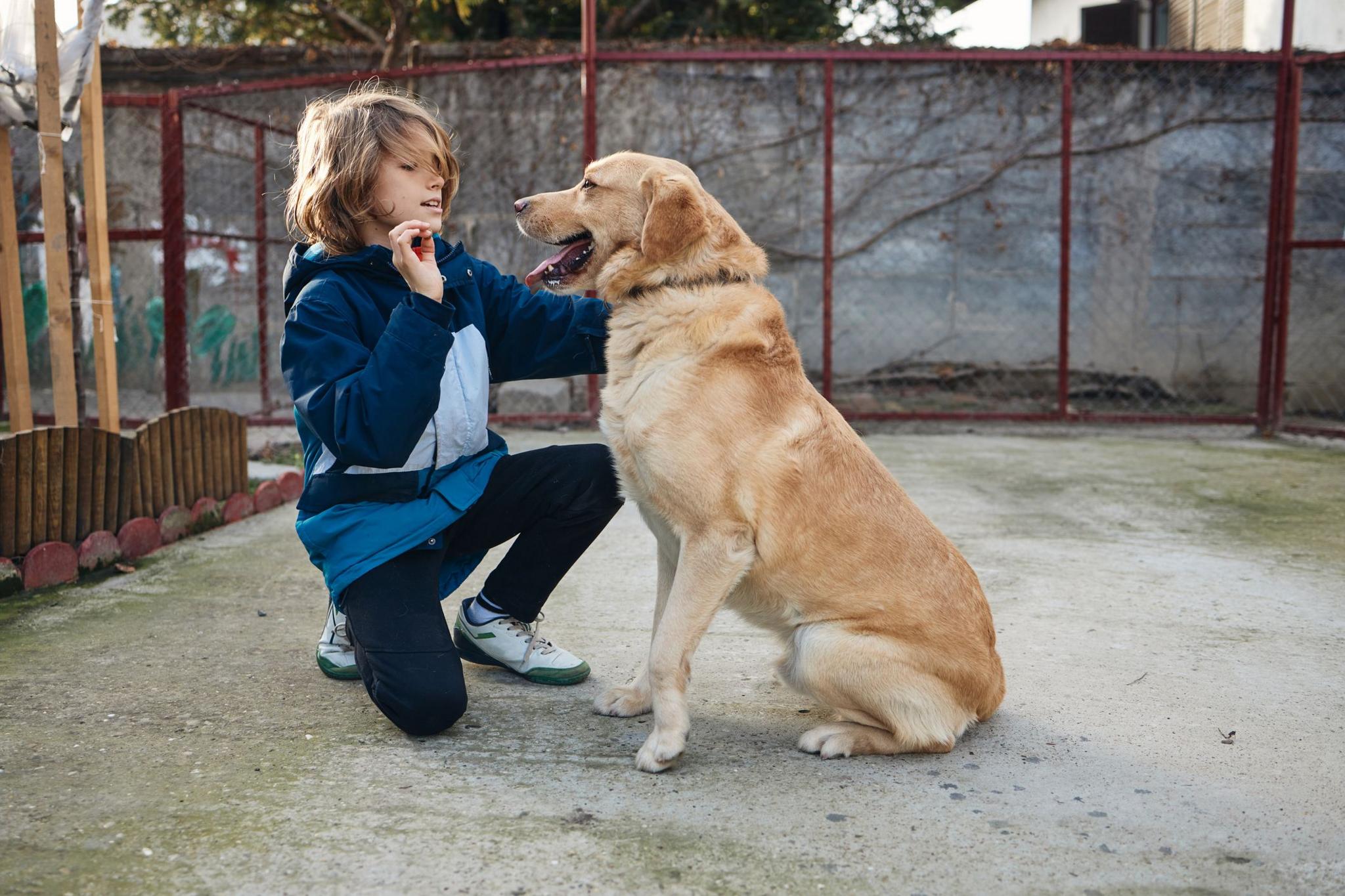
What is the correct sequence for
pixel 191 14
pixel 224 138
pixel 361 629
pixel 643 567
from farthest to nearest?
pixel 191 14
pixel 224 138
pixel 643 567
pixel 361 629

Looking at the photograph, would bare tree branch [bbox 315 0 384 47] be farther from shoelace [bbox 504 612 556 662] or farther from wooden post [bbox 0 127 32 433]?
shoelace [bbox 504 612 556 662]

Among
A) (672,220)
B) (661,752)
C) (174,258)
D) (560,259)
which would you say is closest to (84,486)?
(560,259)

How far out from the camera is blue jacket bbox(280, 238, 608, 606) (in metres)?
2.14

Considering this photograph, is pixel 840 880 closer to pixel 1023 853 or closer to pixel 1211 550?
pixel 1023 853

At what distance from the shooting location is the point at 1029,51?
7.30m

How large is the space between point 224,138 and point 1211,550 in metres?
8.41

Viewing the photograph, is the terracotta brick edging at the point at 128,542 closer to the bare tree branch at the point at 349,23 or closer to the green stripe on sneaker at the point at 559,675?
the green stripe on sneaker at the point at 559,675

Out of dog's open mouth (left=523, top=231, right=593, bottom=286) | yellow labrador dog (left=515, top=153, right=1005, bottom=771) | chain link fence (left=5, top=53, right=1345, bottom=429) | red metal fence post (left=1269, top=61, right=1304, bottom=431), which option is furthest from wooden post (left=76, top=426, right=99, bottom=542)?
red metal fence post (left=1269, top=61, right=1304, bottom=431)

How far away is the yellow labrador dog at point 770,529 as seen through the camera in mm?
2096

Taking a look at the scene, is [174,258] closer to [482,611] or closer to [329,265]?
[329,265]

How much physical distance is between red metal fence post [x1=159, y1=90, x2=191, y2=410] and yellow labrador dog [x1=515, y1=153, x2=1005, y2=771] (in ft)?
14.5

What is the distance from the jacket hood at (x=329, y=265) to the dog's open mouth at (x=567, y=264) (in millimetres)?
250

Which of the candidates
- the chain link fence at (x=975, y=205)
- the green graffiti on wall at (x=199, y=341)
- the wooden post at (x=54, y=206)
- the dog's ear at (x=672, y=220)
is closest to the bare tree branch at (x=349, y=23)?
the chain link fence at (x=975, y=205)

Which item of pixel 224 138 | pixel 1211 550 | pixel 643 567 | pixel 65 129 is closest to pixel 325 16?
pixel 224 138
